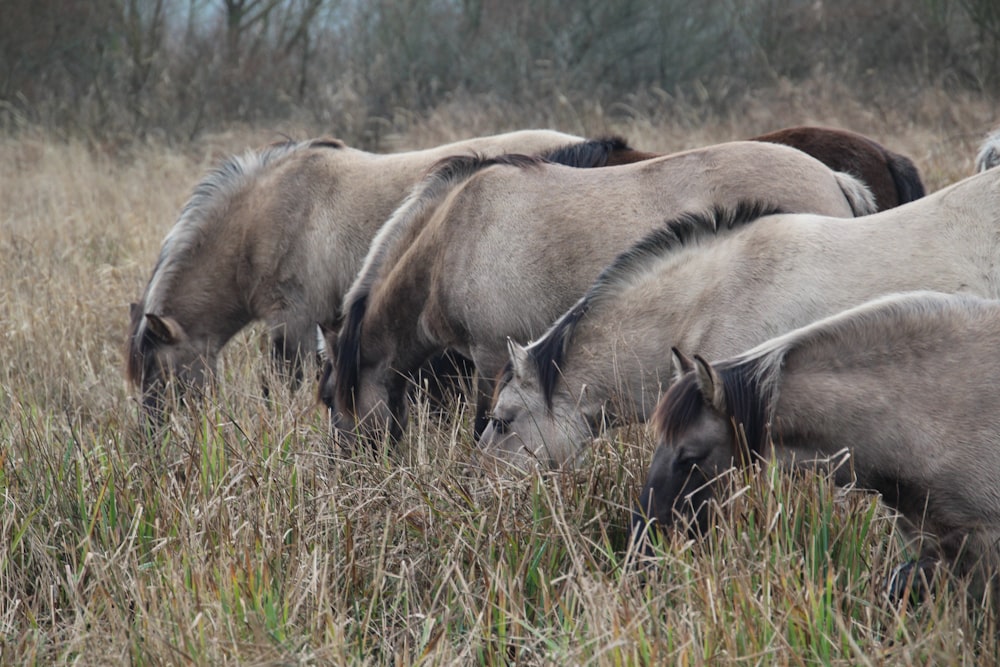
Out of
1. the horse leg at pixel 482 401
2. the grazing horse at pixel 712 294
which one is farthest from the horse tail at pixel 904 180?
the horse leg at pixel 482 401

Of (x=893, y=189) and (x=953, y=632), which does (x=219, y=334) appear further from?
(x=953, y=632)

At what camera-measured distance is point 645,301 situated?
407 centimetres

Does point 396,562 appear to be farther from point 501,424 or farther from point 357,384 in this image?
point 357,384

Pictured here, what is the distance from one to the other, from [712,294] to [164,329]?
10.8ft

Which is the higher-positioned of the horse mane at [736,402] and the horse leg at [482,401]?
the horse mane at [736,402]

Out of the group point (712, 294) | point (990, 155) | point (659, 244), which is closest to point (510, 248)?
point (659, 244)

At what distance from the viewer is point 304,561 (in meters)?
3.13

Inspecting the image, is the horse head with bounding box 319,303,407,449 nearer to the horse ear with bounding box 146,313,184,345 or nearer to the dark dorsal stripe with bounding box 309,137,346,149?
the horse ear with bounding box 146,313,184,345

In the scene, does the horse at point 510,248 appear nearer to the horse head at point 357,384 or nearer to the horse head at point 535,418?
the horse head at point 357,384

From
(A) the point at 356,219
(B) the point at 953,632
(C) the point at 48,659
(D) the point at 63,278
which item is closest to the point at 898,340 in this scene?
(B) the point at 953,632

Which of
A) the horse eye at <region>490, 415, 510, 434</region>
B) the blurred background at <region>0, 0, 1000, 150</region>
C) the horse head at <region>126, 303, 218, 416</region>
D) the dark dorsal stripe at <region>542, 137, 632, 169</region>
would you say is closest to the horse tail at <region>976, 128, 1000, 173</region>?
the dark dorsal stripe at <region>542, 137, 632, 169</region>

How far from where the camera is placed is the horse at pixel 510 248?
4793 millimetres

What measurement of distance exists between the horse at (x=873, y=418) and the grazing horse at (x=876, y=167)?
8.45 feet

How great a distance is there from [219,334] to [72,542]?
9.57 ft
